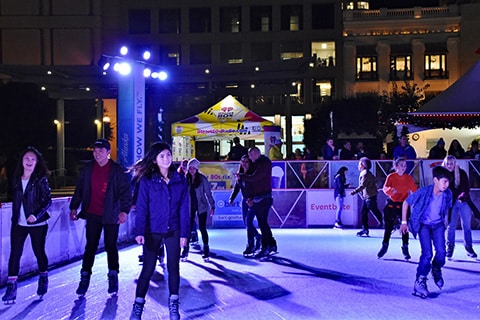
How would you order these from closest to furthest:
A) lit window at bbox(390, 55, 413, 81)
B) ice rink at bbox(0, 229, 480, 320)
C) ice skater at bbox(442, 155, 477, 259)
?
ice rink at bbox(0, 229, 480, 320) < ice skater at bbox(442, 155, 477, 259) < lit window at bbox(390, 55, 413, 81)

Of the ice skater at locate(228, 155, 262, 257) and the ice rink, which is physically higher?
the ice skater at locate(228, 155, 262, 257)

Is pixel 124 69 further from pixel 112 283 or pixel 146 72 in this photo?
pixel 112 283

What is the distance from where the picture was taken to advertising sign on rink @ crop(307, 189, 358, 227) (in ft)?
49.5

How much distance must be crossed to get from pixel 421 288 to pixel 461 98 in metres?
10.3

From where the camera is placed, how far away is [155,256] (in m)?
5.47

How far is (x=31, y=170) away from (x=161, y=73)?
711 cm

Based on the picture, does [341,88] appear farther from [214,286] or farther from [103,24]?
[214,286]

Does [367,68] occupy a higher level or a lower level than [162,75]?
higher

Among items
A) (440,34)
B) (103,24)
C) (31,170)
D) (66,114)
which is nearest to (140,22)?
(103,24)

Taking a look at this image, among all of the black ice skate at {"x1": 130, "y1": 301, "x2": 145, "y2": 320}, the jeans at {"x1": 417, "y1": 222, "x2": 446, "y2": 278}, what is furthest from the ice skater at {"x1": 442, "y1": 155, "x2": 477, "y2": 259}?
the black ice skate at {"x1": 130, "y1": 301, "x2": 145, "y2": 320}

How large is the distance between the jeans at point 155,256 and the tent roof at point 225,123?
524 inches

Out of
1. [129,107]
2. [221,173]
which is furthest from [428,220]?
[221,173]

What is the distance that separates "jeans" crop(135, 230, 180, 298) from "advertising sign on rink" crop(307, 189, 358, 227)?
9996 millimetres

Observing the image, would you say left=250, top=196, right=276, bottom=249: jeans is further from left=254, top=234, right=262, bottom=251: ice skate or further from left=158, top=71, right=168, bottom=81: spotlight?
left=158, top=71, right=168, bottom=81: spotlight
